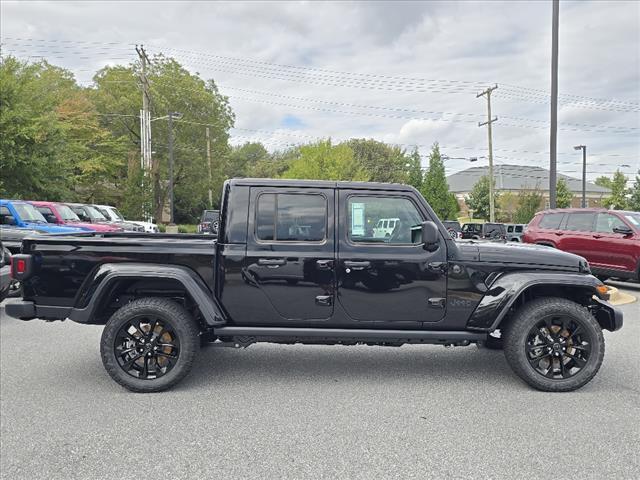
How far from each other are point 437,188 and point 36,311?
34.8 meters

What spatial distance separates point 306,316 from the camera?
4.21 meters

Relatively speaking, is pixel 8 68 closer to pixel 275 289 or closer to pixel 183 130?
pixel 275 289

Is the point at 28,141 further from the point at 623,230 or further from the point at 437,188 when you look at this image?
the point at 437,188

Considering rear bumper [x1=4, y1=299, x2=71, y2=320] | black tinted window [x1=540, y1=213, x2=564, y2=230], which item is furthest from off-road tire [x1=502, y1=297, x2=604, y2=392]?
black tinted window [x1=540, y1=213, x2=564, y2=230]

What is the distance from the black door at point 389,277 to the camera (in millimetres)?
4152

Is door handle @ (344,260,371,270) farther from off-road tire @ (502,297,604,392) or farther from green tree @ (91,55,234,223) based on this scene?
green tree @ (91,55,234,223)

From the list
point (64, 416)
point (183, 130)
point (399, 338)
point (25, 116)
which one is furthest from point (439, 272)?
point (183, 130)

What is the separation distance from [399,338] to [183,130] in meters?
43.1

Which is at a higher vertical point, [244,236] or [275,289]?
[244,236]

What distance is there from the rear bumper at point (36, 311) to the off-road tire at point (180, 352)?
0.49 m

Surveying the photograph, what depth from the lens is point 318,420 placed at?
3.56 meters

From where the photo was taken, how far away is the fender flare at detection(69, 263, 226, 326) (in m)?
4.04

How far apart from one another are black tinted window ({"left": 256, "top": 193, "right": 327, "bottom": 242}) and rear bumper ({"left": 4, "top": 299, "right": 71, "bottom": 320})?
1.91 meters

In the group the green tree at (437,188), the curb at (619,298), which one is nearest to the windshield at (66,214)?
the curb at (619,298)
